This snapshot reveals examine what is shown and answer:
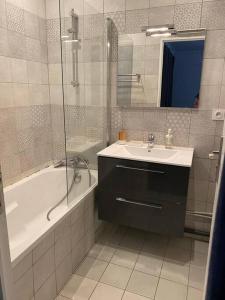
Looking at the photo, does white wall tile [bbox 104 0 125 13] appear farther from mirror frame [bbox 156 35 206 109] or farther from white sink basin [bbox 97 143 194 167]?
white sink basin [bbox 97 143 194 167]

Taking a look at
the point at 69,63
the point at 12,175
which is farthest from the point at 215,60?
the point at 12,175

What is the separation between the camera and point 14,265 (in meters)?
1.14

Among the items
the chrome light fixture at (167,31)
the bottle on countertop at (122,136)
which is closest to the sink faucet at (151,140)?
the bottle on countertop at (122,136)

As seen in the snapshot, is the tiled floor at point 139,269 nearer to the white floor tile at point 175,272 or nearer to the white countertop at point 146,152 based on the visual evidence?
the white floor tile at point 175,272

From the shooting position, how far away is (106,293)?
162cm

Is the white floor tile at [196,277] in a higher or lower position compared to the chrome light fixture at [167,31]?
lower

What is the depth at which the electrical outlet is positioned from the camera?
192cm

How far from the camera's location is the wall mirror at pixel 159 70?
1.90 meters

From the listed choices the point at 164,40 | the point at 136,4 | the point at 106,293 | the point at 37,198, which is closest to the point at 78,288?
the point at 106,293

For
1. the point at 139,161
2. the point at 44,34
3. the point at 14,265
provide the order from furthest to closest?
the point at 44,34 < the point at 139,161 < the point at 14,265

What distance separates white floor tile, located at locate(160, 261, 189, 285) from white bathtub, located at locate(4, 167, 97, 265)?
0.86 metres

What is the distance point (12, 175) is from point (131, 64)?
1418 mm

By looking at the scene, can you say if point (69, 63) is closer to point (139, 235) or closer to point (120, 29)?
point (120, 29)

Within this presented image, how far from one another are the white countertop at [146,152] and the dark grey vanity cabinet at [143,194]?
0.18ft
